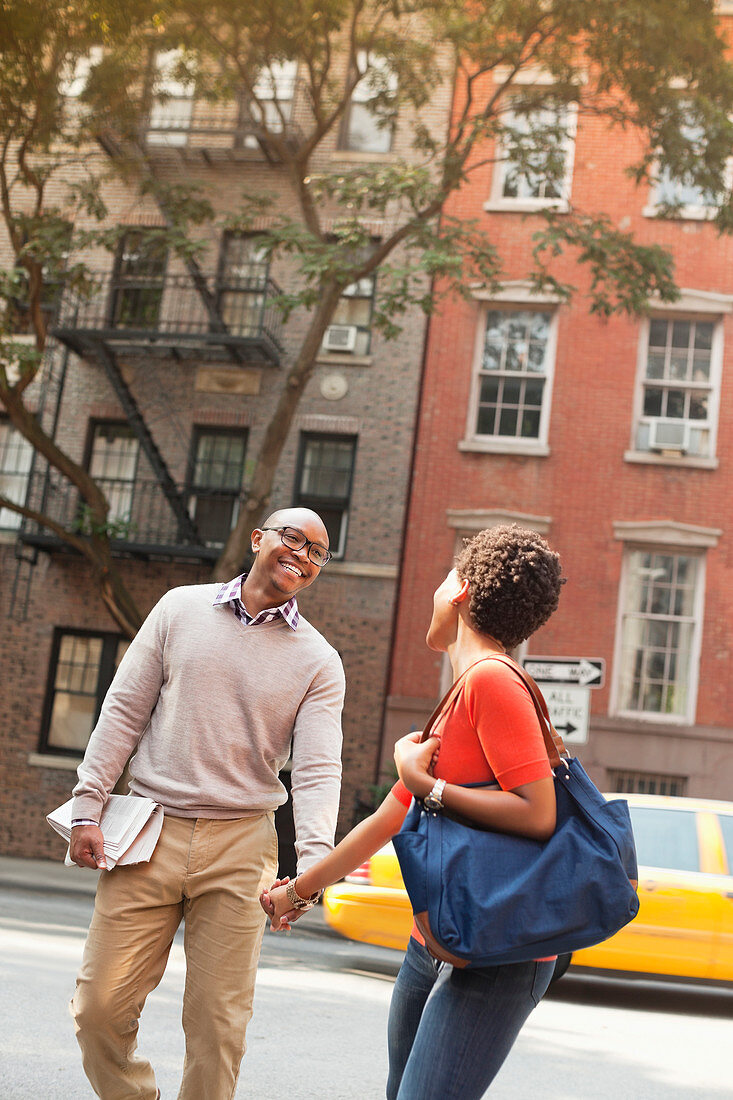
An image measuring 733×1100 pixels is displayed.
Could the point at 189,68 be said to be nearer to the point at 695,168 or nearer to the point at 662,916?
the point at 695,168

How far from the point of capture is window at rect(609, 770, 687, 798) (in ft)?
53.9

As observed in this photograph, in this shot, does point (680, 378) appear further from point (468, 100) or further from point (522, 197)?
point (468, 100)


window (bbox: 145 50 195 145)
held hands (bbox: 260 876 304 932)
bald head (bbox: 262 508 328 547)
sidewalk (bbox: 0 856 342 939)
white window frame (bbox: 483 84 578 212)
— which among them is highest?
window (bbox: 145 50 195 145)

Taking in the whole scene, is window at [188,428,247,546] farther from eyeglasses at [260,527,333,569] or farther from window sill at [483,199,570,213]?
eyeglasses at [260,527,333,569]

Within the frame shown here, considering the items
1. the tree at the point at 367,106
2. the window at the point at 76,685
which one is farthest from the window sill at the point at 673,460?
the window at the point at 76,685

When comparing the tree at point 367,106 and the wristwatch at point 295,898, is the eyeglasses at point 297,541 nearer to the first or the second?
the wristwatch at point 295,898

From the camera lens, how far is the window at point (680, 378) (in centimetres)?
1723

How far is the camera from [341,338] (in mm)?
17953

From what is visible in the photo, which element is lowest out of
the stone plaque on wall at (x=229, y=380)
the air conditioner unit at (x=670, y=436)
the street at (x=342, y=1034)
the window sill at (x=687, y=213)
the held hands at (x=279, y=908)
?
the street at (x=342, y=1034)

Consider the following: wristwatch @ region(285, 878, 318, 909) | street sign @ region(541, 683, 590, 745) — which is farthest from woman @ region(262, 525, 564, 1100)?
street sign @ region(541, 683, 590, 745)

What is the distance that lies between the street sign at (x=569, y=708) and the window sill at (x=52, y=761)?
28.9 ft

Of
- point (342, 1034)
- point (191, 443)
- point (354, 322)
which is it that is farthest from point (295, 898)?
point (354, 322)

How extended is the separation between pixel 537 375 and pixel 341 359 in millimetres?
3196

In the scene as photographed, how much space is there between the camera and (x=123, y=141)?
18422 millimetres
